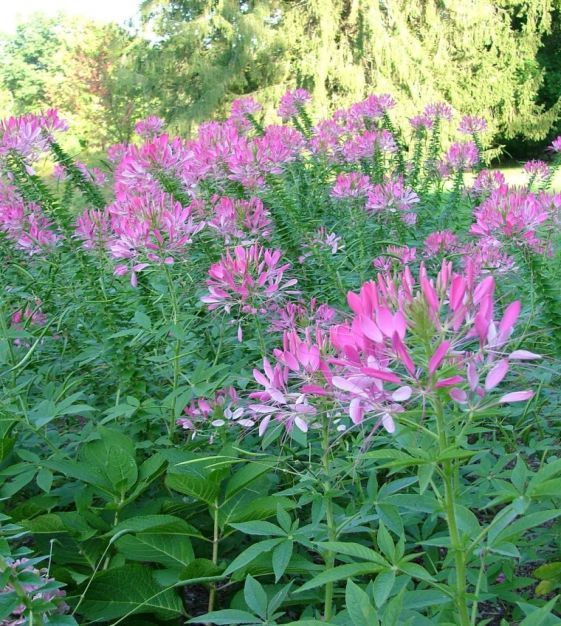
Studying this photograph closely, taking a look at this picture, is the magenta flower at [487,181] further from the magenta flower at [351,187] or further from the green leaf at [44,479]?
the green leaf at [44,479]

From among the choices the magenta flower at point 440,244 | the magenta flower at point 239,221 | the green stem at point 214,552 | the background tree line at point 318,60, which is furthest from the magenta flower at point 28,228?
the background tree line at point 318,60

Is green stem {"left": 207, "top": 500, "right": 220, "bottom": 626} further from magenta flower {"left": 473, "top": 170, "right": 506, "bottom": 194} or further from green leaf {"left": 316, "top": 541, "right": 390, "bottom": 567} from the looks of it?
magenta flower {"left": 473, "top": 170, "right": 506, "bottom": 194}

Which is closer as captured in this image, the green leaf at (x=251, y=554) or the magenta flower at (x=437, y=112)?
the green leaf at (x=251, y=554)

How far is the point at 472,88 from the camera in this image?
1638 centimetres

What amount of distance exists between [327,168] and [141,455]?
195 cm

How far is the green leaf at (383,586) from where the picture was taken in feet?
3.07

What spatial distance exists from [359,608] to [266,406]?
0.32 metres

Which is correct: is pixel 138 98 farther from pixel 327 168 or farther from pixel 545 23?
pixel 327 168

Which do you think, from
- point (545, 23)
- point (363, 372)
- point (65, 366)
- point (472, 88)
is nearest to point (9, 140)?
point (65, 366)

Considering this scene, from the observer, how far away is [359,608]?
0.96 metres

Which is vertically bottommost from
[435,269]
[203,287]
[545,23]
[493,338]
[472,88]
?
[472,88]

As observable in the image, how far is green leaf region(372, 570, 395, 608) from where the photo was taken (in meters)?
0.94

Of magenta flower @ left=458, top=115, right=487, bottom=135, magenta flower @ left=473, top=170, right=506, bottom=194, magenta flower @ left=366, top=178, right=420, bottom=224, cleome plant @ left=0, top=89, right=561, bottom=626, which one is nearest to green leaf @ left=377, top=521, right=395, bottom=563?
cleome plant @ left=0, top=89, right=561, bottom=626

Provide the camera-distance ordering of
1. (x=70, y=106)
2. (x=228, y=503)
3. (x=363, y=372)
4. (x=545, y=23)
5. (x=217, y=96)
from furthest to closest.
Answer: (x=70, y=106), (x=545, y=23), (x=217, y=96), (x=228, y=503), (x=363, y=372)
